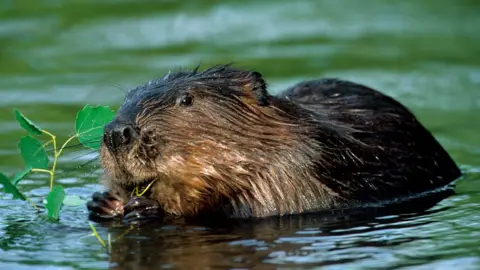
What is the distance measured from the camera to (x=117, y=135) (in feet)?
18.4

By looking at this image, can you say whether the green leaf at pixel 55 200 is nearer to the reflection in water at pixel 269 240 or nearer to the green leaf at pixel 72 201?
the green leaf at pixel 72 201

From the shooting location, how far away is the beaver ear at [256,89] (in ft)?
20.2

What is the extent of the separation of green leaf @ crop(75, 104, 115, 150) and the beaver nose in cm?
18

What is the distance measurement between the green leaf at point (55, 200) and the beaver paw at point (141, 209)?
1.21ft

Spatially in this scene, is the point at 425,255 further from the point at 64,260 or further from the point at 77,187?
the point at 77,187

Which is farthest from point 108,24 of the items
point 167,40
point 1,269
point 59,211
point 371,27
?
point 1,269

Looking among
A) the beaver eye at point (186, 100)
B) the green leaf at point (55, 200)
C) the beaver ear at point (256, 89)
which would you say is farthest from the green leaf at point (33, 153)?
the beaver ear at point (256, 89)

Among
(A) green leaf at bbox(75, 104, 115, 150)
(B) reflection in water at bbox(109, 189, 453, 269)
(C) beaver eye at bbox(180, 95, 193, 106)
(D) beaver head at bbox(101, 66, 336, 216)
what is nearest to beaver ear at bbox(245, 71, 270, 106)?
(D) beaver head at bbox(101, 66, 336, 216)

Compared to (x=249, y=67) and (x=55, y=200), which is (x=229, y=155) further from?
(x=249, y=67)

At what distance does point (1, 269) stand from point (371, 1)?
29.4 ft

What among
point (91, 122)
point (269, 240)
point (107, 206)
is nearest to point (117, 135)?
point (91, 122)

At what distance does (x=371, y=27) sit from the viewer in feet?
40.6

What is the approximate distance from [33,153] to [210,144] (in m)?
0.87

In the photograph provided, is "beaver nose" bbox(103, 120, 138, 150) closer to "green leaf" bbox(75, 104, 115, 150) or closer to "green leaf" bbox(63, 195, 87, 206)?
"green leaf" bbox(75, 104, 115, 150)
